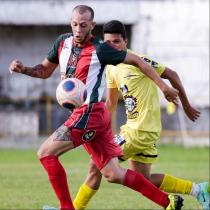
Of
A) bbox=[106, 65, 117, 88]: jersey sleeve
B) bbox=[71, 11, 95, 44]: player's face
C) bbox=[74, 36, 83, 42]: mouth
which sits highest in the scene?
bbox=[71, 11, 95, 44]: player's face

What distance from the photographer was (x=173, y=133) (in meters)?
28.0

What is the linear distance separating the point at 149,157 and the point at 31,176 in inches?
258

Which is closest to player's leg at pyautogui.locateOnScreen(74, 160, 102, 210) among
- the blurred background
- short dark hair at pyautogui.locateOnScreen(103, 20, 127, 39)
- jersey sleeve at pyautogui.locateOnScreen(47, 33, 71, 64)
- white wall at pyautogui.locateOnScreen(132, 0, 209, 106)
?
jersey sleeve at pyautogui.locateOnScreen(47, 33, 71, 64)

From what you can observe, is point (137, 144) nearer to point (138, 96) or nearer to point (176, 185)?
point (138, 96)

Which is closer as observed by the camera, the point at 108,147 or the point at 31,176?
the point at 108,147

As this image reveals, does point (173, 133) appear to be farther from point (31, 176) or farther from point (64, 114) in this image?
point (31, 176)

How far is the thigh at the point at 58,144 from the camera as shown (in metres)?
8.14

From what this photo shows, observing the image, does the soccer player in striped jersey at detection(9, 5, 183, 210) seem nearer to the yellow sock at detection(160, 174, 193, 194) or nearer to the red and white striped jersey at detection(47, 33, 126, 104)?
the red and white striped jersey at detection(47, 33, 126, 104)

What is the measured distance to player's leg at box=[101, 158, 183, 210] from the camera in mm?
8445

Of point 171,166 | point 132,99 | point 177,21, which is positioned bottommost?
point 171,166

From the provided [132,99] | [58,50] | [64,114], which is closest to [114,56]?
[58,50]

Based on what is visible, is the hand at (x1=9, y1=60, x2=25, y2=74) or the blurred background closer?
the hand at (x1=9, y1=60, x2=25, y2=74)

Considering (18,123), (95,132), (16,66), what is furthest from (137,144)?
(18,123)

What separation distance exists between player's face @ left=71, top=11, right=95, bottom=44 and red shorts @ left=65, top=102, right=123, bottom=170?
656 millimetres
